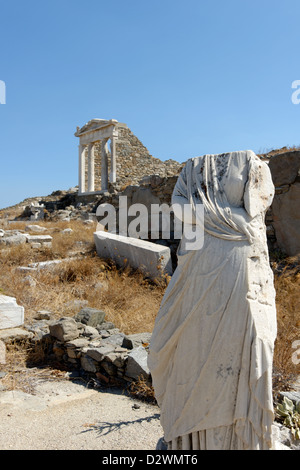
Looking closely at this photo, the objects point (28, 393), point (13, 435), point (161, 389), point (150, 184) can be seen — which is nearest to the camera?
point (161, 389)

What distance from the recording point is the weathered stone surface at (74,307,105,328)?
478 cm

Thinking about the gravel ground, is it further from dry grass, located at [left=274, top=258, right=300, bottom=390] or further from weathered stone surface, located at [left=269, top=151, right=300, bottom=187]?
weathered stone surface, located at [left=269, top=151, right=300, bottom=187]

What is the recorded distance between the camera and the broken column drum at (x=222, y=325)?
1.62 metres

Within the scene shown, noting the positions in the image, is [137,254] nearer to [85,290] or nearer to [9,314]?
[85,290]

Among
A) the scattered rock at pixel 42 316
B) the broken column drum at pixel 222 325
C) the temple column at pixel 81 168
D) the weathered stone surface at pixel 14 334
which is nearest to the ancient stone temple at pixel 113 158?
the temple column at pixel 81 168

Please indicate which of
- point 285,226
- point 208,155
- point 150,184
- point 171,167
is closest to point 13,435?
point 208,155

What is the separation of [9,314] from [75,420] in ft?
6.85

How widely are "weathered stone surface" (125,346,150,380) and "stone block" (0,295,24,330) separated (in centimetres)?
183

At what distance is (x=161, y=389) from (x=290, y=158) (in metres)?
5.71

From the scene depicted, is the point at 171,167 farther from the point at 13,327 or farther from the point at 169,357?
the point at 169,357

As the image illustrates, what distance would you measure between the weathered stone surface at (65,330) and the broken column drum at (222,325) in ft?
8.73

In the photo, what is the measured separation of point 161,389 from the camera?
190cm

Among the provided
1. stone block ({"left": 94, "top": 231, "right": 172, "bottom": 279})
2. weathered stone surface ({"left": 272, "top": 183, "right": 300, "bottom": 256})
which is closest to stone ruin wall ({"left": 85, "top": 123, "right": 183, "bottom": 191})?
stone block ({"left": 94, "top": 231, "right": 172, "bottom": 279})

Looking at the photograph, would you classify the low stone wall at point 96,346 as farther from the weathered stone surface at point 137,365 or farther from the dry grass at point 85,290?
the dry grass at point 85,290
